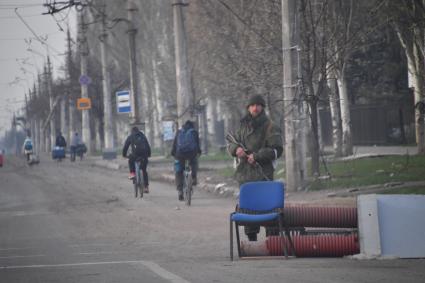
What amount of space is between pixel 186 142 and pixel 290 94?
262cm

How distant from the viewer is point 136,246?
14.7 metres

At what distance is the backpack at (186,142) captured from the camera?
23516 mm

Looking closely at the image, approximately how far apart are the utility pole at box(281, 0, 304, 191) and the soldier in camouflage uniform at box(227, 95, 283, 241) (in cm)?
964

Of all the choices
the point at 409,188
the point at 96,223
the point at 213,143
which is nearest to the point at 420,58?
the point at 409,188

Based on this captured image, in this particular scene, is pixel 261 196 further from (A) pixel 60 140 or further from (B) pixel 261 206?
(A) pixel 60 140

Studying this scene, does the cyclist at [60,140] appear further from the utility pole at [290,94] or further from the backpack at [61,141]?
the utility pole at [290,94]

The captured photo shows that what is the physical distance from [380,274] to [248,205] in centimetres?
260

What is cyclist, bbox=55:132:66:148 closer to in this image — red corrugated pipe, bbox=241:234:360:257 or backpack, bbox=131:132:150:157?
backpack, bbox=131:132:150:157

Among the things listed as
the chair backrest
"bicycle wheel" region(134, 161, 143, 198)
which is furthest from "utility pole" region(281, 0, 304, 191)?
the chair backrest

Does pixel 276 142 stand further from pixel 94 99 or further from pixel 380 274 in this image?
pixel 94 99

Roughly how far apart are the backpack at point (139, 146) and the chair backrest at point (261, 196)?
45.9 feet

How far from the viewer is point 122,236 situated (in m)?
16.5

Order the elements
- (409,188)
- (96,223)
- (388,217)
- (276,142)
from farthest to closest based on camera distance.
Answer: (409,188) < (96,223) < (276,142) < (388,217)

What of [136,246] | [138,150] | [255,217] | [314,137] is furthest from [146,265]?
[138,150]
